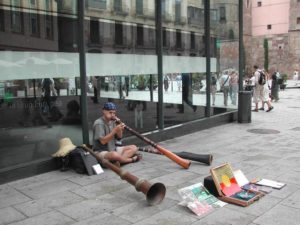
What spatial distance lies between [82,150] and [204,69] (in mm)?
5082

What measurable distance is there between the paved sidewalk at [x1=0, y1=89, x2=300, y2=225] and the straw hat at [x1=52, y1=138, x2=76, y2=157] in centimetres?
31

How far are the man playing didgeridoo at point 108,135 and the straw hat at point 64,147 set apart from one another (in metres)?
0.40

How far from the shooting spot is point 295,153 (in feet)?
23.0

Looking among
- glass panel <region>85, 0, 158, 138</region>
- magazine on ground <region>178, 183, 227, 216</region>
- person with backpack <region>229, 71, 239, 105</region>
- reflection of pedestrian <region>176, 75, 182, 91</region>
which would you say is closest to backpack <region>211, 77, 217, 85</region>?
person with backpack <region>229, 71, 239, 105</region>

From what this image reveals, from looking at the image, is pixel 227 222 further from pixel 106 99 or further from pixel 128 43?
pixel 128 43

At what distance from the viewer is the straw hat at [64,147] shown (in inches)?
232

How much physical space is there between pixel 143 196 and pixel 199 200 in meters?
0.76

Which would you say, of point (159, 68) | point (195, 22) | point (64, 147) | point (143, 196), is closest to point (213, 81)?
point (195, 22)

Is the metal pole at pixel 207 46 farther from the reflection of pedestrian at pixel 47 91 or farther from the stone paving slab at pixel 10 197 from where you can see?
the stone paving slab at pixel 10 197

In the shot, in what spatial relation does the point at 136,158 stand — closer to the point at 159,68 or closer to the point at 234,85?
the point at 159,68

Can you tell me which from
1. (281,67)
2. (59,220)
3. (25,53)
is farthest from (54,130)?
(281,67)

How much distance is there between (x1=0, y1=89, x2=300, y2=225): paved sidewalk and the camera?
404 cm

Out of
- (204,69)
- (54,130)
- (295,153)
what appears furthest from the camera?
(204,69)

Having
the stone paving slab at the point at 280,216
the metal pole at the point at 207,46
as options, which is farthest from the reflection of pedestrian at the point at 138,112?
the stone paving slab at the point at 280,216
